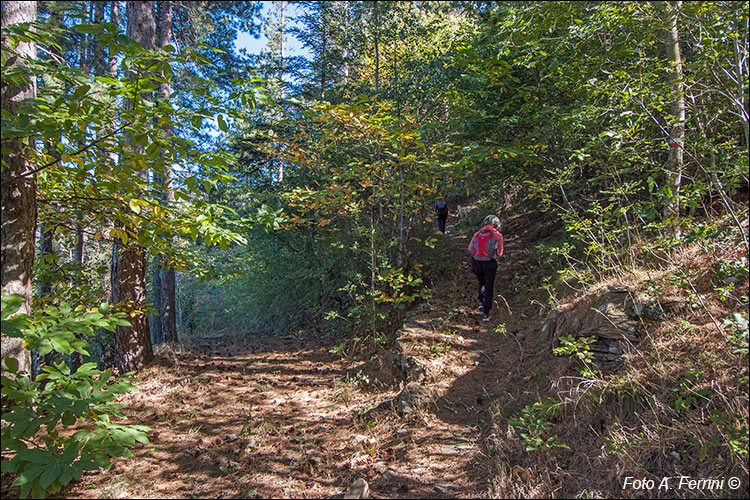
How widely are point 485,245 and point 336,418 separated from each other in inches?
149

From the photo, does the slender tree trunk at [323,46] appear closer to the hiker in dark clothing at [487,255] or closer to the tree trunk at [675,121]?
the hiker in dark clothing at [487,255]

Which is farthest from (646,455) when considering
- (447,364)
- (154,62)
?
(154,62)

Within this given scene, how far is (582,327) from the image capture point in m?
4.45

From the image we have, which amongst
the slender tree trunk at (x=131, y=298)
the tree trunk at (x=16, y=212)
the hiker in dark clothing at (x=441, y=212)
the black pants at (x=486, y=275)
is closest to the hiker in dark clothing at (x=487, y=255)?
the black pants at (x=486, y=275)

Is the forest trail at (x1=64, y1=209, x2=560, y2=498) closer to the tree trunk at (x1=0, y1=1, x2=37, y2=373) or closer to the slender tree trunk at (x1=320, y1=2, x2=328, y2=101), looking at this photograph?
the tree trunk at (x1=0, y1=1, x2=37, y2=373)

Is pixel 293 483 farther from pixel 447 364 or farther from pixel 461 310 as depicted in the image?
pixel 461 310

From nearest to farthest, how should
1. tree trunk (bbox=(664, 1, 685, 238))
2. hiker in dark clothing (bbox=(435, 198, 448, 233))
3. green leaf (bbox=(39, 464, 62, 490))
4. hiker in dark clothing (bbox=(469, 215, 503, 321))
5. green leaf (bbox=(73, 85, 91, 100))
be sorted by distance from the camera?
green leaf (bbox=(39, 464, 62, 490))
green leaf (bbox=(73, 85, 91, 100))
tree trunk (bbox=(664, 1, 685, 238))
hiker in dark clothing (bbox=(469, 215, 503, 321))
hiker in dark clothing (bbox=(435, 198, 448, 233))

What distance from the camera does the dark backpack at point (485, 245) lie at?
6582 millimetres

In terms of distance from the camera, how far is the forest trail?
3451mm

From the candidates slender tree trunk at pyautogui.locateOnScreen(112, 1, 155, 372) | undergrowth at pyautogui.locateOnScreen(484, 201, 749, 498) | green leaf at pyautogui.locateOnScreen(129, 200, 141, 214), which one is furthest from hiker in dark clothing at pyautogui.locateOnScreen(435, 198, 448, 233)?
green leaf at pyautogui.locateOnScreen(129, 200, 141, 214)

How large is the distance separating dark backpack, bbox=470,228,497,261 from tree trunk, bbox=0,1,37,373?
594cm

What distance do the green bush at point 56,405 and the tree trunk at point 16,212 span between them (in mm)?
667

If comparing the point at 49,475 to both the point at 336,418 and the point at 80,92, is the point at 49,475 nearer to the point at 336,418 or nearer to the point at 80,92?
the point at 80,92

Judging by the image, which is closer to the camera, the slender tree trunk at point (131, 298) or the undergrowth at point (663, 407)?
the undergrowth at point (663, 407)
